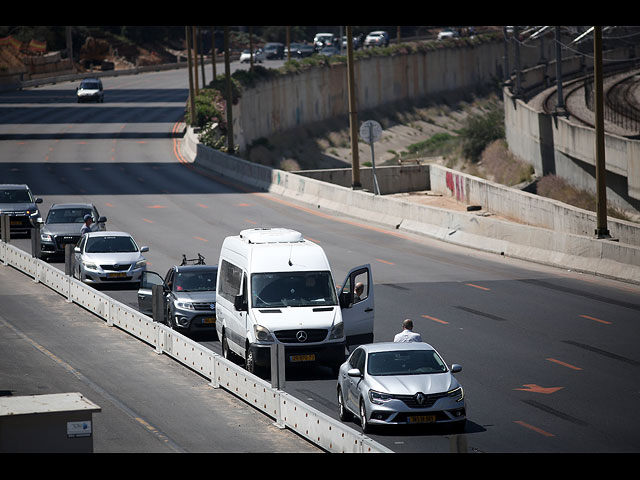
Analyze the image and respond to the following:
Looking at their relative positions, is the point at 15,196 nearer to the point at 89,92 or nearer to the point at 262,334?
the point at 262,334

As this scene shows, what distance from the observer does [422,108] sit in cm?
11725

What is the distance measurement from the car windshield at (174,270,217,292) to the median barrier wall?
11.9 metres

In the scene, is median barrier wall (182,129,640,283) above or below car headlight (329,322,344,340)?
Result: below

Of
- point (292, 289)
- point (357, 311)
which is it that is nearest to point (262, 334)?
point (292, 289)

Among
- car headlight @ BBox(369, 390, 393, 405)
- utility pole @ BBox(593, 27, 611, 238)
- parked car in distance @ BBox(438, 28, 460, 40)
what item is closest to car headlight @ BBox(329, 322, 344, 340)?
car headlight @ BBox(369, 390, 393, 405)

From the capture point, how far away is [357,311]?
21406mm

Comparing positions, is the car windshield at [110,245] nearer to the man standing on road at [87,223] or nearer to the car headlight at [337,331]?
the man standing on road at [87,223]

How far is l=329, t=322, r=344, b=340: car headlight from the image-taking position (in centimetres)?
2039

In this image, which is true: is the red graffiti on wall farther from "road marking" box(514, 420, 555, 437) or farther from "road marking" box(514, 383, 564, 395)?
"road marking" box(514, 420, 555, 437)

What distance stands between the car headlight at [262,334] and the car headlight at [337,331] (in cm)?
114

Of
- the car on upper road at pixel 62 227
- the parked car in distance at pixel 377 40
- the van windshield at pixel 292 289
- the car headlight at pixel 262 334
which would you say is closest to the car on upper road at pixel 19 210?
the car on upper road at pixel 62 227

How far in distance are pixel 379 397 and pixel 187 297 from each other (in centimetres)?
857

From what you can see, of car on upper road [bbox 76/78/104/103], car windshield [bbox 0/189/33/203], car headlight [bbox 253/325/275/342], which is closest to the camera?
car headlight [bbox 253/325/275/342]

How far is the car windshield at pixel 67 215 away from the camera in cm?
3603
